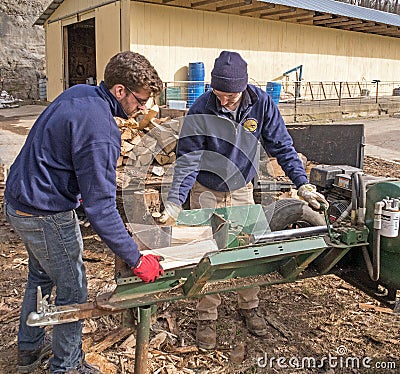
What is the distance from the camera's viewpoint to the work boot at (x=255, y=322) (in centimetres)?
331

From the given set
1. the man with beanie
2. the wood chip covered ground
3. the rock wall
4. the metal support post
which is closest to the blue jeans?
the wood chip covered ground

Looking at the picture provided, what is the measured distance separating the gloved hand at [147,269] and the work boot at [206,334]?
1098 mm

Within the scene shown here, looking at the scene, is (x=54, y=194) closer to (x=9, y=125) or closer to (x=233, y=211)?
(x=233, y=211)

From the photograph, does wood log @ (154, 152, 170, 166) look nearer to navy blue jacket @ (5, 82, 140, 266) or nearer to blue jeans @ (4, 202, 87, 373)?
blue jeans @ (4, 202, 87, 373)

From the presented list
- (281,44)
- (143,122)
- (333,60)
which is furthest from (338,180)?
(333,60)

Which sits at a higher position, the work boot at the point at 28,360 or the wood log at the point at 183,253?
the wood log at the point at 183,253

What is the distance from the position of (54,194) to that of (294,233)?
135cm

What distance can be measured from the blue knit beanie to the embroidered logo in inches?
9.7

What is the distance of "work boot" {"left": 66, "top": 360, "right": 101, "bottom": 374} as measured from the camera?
8.73 ft

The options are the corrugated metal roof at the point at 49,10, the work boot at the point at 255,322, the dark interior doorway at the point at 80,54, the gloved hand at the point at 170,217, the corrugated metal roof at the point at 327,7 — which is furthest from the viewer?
the dark interior doorway at the point at 80,54

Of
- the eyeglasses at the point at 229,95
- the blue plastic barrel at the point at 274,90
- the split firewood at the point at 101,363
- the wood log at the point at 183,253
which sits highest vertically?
the blue plastic barrel at the point at 274,90

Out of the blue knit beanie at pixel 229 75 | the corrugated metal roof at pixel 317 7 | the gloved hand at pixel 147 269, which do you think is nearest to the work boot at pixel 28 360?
the gloved hand at pixel 147 269

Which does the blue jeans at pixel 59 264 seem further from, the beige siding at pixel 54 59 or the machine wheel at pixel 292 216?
the beige siding at pixel 54 59

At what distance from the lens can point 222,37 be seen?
12602mm
